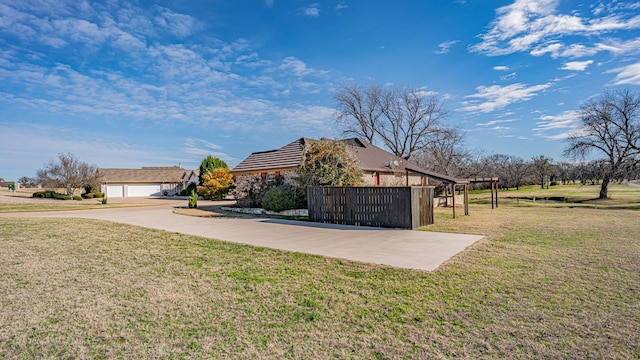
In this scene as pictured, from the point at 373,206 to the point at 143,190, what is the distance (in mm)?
47545

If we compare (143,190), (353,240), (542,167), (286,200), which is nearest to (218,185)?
(286,200)

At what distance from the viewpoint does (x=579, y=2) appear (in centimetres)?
1149

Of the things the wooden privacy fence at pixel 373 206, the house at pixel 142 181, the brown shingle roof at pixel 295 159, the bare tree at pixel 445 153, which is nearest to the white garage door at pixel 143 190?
the house at pixel 142 181

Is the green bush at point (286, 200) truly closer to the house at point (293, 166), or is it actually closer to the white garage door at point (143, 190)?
the house at point (293, 166)

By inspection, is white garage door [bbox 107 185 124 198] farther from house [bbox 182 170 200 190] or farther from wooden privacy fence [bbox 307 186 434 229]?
wooden privacy fence [bbox 307 186 434 229]

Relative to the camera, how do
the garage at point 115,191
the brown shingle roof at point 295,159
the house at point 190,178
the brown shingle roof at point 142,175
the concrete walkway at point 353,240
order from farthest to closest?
1. the house at point 190,178
2. the brown shingle roof at point 142,175
3. the garage at point 115,191
4. the brown shingle roof at point 295,159
5. the concrete walkway at point 353,240

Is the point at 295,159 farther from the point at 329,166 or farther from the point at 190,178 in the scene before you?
the point at 190,178

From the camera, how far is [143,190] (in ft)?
162

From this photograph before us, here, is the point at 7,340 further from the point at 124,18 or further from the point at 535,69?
the point at 535,69

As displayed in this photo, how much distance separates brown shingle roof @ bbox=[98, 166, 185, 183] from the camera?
47.7 metres

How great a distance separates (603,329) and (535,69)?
17.0 m

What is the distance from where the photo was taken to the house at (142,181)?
47062 millimetres

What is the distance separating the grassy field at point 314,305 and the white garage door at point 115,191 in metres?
45.6

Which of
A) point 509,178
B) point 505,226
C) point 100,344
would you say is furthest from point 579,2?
point 509,178
